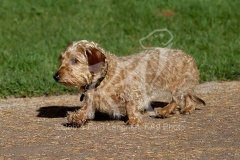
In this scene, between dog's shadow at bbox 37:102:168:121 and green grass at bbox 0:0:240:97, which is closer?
dog's shadow at bbox 37:102:168:121

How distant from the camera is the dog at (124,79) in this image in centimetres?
678

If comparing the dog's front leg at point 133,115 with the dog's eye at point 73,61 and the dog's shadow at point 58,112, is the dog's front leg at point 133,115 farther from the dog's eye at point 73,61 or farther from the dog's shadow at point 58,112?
the dog's eye at point 73,61

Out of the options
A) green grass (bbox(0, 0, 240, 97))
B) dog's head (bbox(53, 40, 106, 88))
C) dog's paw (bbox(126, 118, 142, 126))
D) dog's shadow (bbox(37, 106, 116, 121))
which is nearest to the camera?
dog's head (bbox(53, 40, 106, 88))

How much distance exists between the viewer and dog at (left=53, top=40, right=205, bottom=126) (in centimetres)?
678

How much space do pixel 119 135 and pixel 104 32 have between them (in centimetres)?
768

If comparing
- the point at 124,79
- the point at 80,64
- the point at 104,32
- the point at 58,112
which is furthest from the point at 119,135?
the point at 104,32

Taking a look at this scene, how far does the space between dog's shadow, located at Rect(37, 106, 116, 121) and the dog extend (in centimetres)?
36

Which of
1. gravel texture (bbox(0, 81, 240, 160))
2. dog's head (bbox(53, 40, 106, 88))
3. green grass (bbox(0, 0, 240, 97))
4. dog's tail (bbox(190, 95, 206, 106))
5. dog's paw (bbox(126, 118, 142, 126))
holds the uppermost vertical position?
green grass (bbox(0, 0, 240, 97))

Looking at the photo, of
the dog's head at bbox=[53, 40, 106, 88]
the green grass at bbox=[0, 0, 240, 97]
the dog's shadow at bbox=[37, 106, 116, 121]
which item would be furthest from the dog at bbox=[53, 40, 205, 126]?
the green grass at bbox=[0, 0, 240, 97]

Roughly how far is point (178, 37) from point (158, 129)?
265 inches

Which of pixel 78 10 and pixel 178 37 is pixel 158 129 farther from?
pixel 78 10

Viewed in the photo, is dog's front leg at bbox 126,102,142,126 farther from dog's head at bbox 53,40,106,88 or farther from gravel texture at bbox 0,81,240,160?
dog's head at bbox 53,40,106,88

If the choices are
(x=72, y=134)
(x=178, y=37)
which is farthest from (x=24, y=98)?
(x=178, y=37)

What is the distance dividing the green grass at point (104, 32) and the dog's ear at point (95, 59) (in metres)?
2.65
